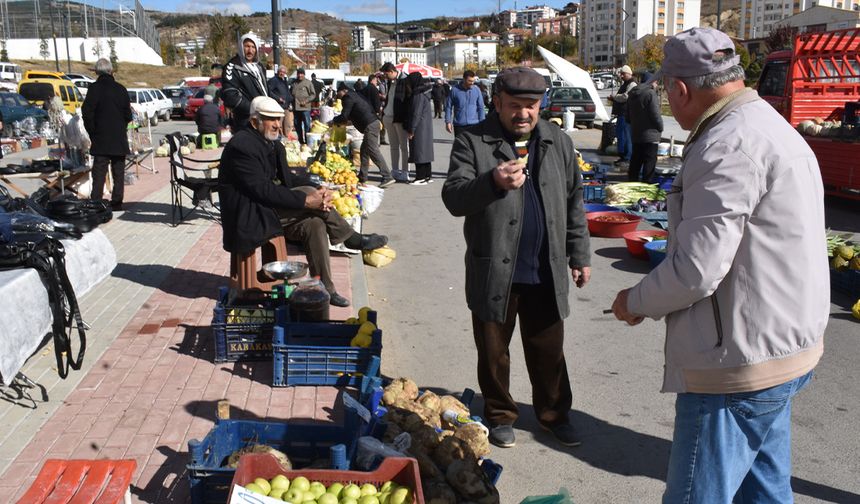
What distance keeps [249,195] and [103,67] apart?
5.36 m

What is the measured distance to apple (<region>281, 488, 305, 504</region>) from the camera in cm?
292

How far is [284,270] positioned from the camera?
565 centimetres

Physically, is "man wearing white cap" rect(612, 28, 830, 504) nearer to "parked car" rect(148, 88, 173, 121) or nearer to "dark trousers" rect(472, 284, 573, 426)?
"dark trousers" rect(472, 284, 573, 426)

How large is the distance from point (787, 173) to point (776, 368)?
1.99ft

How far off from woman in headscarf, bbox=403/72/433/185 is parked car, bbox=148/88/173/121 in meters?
23.6

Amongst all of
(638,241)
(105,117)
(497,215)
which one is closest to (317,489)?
(497,215)

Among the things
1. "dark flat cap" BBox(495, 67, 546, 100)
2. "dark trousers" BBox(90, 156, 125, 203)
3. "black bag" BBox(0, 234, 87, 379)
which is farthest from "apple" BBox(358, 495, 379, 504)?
"dark trousers" BBox(90, 156, 125, 203)

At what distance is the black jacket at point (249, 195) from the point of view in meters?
5.70

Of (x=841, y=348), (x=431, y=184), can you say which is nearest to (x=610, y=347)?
(x=841, y=348)

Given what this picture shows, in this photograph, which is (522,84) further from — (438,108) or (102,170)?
(438,108)

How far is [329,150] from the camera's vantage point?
47.6ft

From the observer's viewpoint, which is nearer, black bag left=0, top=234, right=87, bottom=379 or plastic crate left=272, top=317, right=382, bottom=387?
black bag left=0, top=234, right=87, bottom=379

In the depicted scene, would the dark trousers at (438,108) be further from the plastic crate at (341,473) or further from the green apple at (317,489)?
the green apple at (317,489)

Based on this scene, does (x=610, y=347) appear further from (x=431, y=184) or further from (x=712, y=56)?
(x=431, y=184)
